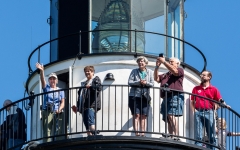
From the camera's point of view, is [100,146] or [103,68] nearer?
[100,146]

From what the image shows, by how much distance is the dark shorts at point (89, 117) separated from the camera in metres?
24.6

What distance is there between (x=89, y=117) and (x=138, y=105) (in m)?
0.97

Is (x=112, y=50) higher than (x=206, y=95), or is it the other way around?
(x=112, y=50)

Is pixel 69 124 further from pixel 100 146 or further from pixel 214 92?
pixel 214 92

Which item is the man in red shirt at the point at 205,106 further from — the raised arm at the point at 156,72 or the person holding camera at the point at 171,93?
the raised arm at the point at 156,72

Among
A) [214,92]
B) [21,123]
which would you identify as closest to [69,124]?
[21,123]

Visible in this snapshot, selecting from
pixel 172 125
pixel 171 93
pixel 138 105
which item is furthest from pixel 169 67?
pixel 172 125

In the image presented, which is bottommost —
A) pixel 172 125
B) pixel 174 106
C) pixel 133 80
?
pixel 172 125

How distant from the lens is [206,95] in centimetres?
2534

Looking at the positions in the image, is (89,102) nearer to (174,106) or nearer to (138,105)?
(138,105)

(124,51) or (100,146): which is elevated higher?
(124,51)

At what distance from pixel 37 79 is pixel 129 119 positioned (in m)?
2.41

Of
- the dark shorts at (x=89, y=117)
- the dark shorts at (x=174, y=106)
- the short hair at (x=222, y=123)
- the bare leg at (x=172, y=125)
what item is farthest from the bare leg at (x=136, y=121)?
the short hair at (x=222, y=123)

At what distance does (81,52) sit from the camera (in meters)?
26.4
